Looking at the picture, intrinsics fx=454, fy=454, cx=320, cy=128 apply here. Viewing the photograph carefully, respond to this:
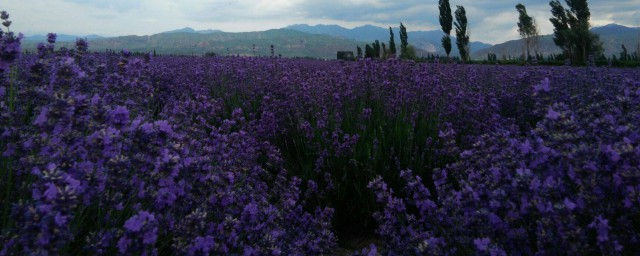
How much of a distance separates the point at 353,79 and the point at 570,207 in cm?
371

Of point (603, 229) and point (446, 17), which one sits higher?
point (446, 17)

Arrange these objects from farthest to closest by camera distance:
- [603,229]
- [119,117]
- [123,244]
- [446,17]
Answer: [446,17] < [119,117] < [603,229] < [123,244]

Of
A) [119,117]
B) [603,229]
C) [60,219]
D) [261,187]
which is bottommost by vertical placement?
[261,187]

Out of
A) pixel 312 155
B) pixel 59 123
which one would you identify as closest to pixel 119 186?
Result: pixel 59 123

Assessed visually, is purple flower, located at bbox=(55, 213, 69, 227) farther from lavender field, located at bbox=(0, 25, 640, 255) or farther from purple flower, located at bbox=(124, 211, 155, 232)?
purple flower, located at bbox=(124, 211, 155, 232)

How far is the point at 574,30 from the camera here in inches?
1099

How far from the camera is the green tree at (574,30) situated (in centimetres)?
2613

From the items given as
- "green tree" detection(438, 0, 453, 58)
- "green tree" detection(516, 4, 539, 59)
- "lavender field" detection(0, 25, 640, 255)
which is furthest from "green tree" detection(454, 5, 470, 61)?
"lavender field" detection(0, 25, 640, 255)

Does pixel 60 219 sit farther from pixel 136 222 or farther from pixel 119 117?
pixel 119 117

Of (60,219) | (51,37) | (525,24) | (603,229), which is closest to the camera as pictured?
(60,219)

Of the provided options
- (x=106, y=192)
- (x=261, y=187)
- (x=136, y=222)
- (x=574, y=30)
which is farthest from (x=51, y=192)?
(x=574, y=30)

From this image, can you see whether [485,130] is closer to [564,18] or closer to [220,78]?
[220,78]

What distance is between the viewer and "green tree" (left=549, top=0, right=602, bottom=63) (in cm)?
2613

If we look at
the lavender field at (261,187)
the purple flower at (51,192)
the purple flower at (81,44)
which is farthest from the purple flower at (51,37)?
the purple flower at (51,192)
